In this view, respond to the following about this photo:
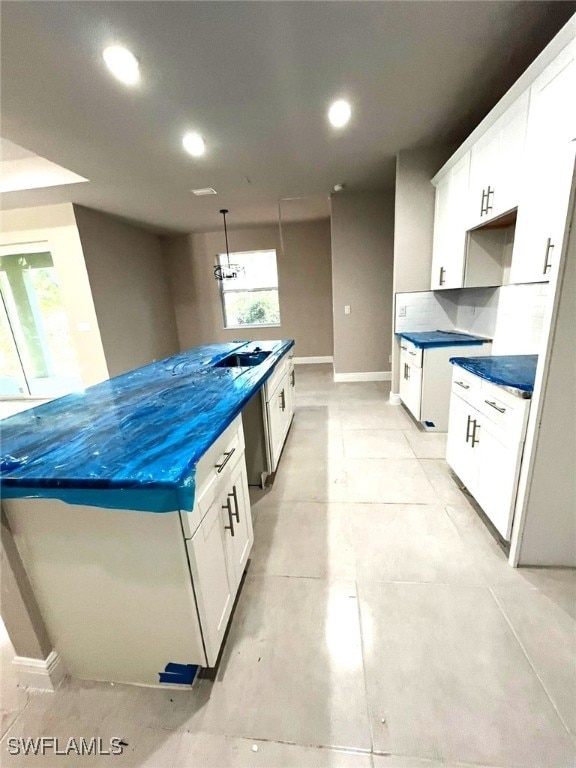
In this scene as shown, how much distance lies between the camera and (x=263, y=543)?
1.74 m

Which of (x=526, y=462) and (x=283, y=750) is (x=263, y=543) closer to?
(x=283, y=750)

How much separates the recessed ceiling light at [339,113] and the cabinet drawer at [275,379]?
79.0 inches

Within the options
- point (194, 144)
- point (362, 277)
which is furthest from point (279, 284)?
point (194, 144)

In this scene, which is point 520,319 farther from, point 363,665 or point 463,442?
point 363,665

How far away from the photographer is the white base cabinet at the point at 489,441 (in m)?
1.44

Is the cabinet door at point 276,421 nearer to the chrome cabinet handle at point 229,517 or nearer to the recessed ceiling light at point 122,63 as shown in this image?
the chrome cabinet handle at point 229,517

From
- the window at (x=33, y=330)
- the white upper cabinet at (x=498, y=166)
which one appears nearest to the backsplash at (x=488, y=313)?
the white upper cabinet at (x=498, y=166)

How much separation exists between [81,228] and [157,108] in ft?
8.93

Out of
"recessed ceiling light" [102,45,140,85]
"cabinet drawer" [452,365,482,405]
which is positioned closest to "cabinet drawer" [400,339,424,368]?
"cabinet drawer" [452,365,482,405]

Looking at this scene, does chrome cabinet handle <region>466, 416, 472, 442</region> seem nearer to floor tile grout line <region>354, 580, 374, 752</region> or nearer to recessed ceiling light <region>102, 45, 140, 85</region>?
floor tile grout line <region>354, 580, 374, 752</region>

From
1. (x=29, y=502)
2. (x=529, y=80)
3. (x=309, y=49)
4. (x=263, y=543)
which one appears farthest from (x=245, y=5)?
(x=263, y=543)

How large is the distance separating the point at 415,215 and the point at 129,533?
3.78 metres

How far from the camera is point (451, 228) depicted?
2.83m
